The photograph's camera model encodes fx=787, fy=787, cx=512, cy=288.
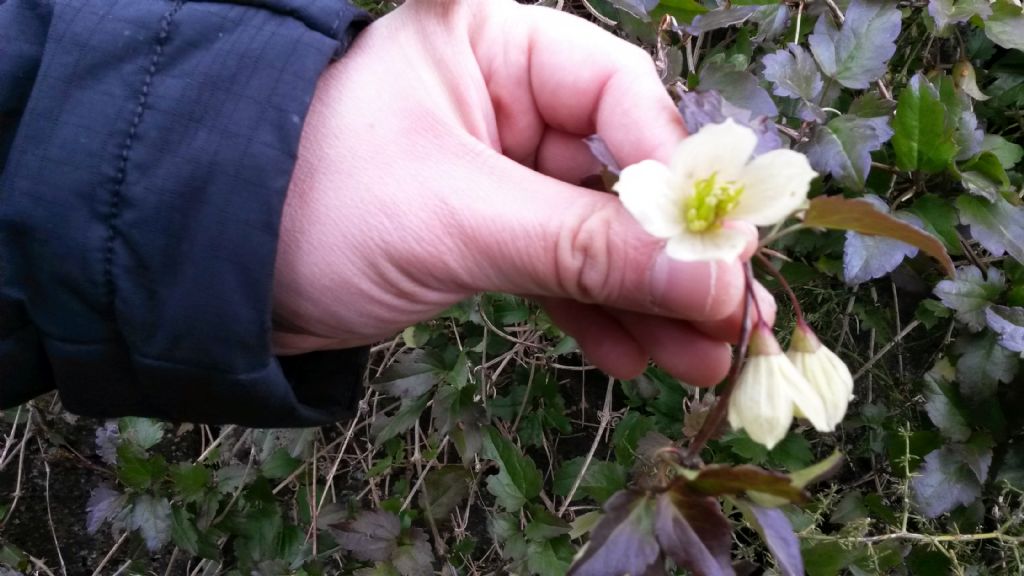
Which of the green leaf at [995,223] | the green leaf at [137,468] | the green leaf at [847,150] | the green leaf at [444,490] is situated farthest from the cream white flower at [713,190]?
the green leaf at [137,468]

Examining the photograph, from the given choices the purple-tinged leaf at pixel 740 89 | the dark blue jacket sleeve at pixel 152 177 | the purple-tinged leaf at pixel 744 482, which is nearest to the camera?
the purple-tinged leaf at pixel 744 482

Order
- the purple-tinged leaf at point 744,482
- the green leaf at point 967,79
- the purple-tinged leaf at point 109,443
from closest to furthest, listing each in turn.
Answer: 1. the purple-tinged leaf at point 744,482
2. the green leaf at point 967,79
3. the purple-tinged leaf at point 109,443

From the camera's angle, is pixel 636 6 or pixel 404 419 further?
pixel 404 419

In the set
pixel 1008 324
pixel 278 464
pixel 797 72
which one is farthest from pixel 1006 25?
pixel 278 464

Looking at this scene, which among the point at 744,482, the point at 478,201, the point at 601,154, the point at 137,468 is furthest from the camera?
the point at 137,468

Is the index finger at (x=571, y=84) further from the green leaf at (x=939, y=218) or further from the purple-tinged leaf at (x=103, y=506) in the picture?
the purple-tinged leaf at (x=103, y=506)

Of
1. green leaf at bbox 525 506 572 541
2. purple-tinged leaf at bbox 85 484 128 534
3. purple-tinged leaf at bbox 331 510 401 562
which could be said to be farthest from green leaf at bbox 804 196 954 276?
purple-tinged leaf at bbox 85 484 128 534

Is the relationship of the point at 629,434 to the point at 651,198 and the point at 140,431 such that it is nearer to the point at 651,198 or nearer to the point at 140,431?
the point at 651,198
